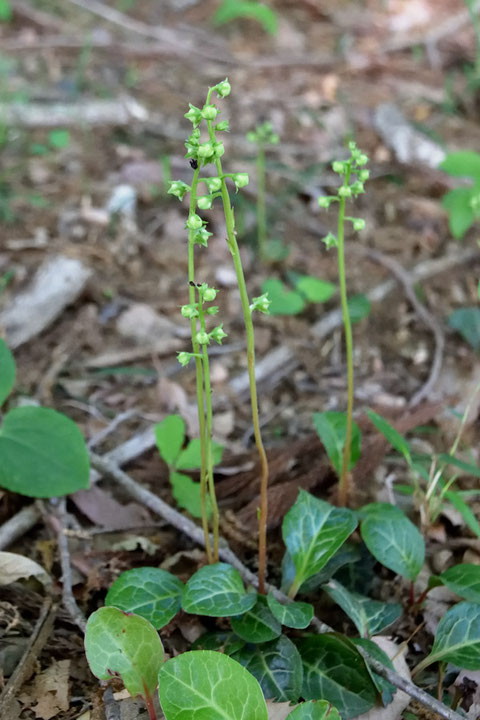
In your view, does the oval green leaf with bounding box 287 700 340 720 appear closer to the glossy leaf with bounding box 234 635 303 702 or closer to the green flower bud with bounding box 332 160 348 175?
the glossy leaf with bounding box 234 635 303 702

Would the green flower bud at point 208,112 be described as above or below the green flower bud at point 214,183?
above

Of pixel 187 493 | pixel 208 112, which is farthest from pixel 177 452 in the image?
pixel 208 112

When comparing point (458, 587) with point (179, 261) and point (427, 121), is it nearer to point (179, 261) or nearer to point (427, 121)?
point (179, 261)

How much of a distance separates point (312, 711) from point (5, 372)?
140 cm

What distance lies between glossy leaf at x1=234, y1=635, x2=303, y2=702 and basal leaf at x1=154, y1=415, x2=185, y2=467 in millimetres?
780

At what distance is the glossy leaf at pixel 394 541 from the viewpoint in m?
2.00

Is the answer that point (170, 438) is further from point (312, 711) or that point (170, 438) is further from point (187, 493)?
point (312, 711)

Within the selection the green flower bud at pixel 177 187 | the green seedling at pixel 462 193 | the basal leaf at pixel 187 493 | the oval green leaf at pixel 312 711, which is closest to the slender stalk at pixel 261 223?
the green seedling at pixel 462 193

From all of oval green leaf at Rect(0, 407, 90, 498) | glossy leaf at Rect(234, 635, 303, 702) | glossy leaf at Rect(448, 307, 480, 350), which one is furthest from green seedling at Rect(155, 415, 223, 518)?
glossy leaf at Rect(448, 307, 480, 350)

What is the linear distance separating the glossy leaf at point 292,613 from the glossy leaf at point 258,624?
1.7 inches

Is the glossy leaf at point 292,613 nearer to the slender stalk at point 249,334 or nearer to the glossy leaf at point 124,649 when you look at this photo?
the slender stalk at point 249,334

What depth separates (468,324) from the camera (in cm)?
334

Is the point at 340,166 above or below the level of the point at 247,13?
below

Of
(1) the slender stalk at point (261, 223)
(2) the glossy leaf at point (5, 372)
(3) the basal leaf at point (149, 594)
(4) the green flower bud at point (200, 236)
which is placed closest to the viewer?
(4) the green flower bud at point (200, 236)
